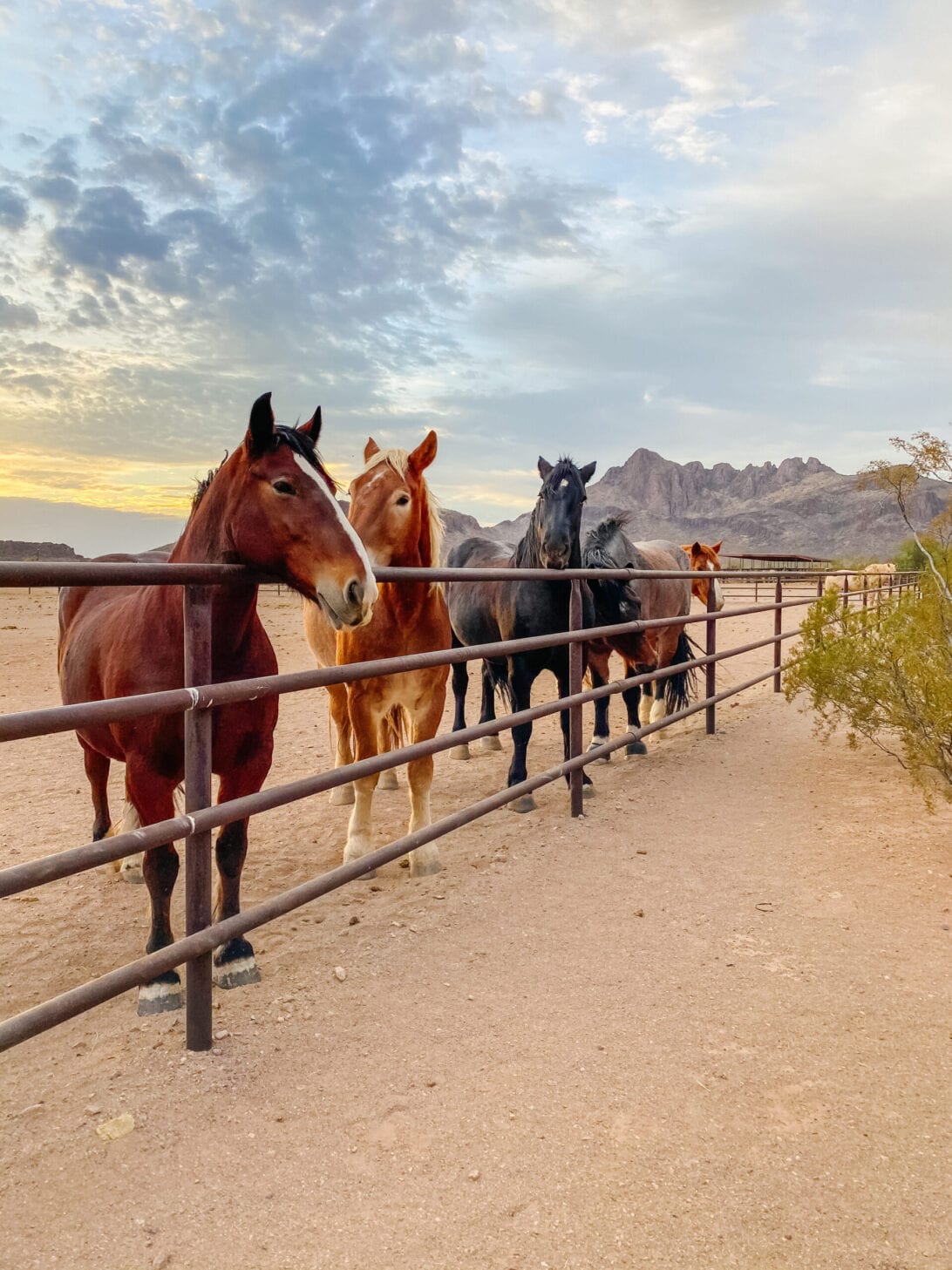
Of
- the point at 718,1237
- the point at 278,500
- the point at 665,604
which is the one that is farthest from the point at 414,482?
the point at 665,604

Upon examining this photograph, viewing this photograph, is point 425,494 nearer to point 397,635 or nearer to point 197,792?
point 397,635

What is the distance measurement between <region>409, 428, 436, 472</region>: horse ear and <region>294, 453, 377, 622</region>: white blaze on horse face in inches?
64.2

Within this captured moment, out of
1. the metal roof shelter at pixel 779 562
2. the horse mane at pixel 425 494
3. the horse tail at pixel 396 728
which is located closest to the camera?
the horse mane at pixel 425 494

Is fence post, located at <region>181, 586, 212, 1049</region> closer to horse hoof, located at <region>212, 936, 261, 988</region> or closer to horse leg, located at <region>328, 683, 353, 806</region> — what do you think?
horse hoof, located at <region>212, 936, 261, 988</region>

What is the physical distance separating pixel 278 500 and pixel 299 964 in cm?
161

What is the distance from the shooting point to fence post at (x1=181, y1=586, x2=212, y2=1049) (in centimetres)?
219

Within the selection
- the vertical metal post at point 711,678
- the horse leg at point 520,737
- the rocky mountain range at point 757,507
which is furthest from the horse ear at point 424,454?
the rocky mountain range at point 757,507

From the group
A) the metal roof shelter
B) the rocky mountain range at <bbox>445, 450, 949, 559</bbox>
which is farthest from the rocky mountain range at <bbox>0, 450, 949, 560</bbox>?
the metal roof shelter

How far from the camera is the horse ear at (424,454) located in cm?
404

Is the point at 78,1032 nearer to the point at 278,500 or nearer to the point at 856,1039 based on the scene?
the point at 278,500

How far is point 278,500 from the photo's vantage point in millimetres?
2396

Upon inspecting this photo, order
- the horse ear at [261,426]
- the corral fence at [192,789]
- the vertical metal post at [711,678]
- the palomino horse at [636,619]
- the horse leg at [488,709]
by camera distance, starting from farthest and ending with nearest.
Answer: the vertical metal post at [711,678] < the horse leg at [488,709] < the palomino horse at [636,619] < the horse ear at [261,426] < the corral fence at [192,789]

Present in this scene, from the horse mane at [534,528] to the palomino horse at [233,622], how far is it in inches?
96.3

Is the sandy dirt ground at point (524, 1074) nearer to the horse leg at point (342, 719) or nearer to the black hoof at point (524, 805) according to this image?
the black hoof at point (524, 805)
